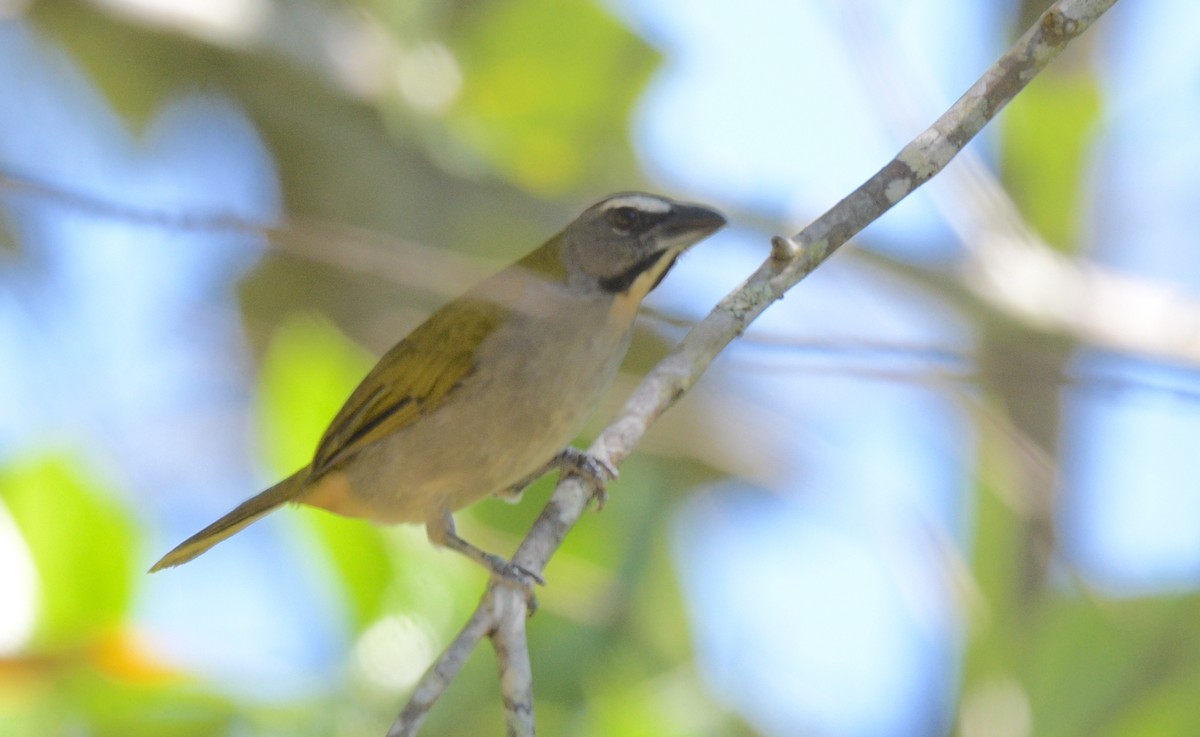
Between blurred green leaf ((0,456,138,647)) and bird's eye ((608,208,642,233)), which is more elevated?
bird's eye ((608,208,642,233))

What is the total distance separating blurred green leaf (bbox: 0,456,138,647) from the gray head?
1.80 m

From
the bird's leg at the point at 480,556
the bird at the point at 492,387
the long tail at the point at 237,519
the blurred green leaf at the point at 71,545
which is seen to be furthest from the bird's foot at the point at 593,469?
the blurred green leaf at the point at 71,545

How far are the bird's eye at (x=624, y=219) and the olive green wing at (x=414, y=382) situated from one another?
1.65ft

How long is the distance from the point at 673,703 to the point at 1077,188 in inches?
159

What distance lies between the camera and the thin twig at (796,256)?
331cm

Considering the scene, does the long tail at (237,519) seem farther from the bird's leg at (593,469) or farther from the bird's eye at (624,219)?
the bird's eye at (624,219)

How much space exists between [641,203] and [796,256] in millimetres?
1220

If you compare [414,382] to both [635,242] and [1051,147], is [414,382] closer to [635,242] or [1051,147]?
[635,242]

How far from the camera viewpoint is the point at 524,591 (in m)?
3.43

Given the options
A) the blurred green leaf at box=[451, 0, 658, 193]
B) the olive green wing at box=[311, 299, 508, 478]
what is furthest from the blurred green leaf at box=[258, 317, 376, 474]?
the blurred green leaf at box=[451, 0, 658, 193]

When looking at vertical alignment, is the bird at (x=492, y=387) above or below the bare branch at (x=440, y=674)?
above

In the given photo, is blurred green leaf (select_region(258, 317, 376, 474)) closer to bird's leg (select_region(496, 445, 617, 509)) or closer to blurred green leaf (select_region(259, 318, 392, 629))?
blurred green leaf (select_region(259, 318, 392, 629))

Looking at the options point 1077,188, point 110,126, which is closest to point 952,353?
point 1077,188

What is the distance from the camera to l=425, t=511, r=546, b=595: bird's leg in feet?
11.1
